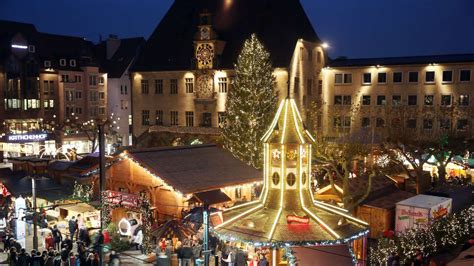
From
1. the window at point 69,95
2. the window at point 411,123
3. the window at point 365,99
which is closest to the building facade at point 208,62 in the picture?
the window at point 365,99

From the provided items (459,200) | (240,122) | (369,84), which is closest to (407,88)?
(369,84)

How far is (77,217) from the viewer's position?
22.1 meters

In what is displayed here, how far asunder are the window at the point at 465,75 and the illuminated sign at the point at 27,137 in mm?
39653

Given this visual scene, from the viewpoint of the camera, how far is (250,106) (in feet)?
116

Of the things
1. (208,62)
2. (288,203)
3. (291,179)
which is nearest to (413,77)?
(208,62)

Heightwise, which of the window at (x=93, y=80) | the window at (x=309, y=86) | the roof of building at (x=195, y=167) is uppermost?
the window at (x=93, y=80)

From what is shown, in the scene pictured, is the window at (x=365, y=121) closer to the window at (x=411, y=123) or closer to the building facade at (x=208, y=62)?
the window at (x=411, y=123)

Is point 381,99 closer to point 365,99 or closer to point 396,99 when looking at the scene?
point 396,99

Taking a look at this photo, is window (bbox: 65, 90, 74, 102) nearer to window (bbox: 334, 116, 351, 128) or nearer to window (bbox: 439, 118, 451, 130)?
window (bbox: 334, 116, 351, 128)

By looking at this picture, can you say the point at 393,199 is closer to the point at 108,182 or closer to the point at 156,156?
the point at 156,156

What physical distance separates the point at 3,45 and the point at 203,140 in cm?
2777

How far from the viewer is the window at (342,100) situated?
43625mm

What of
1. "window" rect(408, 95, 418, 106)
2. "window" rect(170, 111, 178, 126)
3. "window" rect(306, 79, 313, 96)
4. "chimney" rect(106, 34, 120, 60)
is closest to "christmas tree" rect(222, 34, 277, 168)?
"window" rect(306, 79, 313, 96)

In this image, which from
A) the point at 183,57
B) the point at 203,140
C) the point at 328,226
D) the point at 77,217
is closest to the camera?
the point at 328,226
